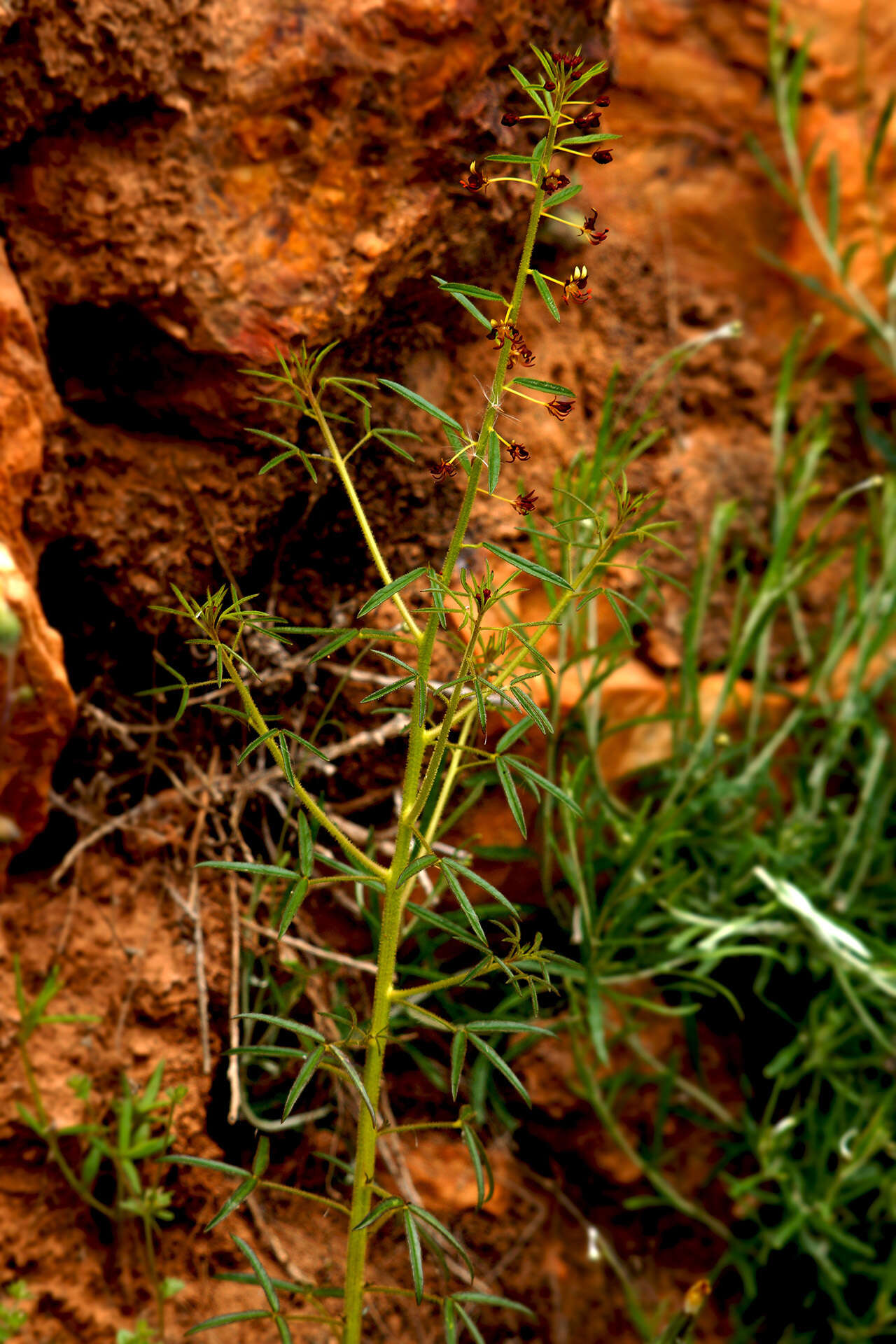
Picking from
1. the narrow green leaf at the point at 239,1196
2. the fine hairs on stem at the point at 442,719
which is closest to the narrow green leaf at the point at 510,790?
the fine hairs on stem at the point at 442,719

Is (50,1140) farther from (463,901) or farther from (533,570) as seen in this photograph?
(533,570)

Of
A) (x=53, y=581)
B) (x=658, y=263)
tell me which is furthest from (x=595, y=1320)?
(x=658, y=263)

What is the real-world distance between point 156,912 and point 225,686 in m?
0.29

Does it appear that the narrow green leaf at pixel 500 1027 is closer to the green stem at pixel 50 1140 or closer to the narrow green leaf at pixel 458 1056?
the narrow green leaf at pixel 458 1056

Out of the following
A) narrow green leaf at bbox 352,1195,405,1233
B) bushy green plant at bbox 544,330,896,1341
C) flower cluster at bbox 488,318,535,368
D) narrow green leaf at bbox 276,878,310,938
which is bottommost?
bushy green plant at bbox 544,330,896,1341

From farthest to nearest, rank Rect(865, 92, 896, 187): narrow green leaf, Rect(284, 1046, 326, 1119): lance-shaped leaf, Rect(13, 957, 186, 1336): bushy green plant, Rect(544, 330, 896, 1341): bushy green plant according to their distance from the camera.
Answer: Rect(865, 92, 896, 187): narrow green leaf < Rect(544, 330, 896, 1341): bushy green plant < Rect(13, 957, 186, 1336): bushy green plant < Rect(284, 1046, 326, 1119): lance-shaped leaf

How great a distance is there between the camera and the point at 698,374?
1910 mm

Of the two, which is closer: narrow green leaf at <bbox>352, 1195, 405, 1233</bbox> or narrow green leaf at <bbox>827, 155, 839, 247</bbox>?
narrow green leaf at <bbox>352, 1195, 405, 1233</bbox>

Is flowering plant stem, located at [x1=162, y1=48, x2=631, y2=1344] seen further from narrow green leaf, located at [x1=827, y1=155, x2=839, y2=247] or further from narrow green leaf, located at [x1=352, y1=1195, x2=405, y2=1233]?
narrow green leaf, located at [x1=827, y1=155, x2=839, y2=247]

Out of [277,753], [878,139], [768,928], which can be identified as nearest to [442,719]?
[277,753]

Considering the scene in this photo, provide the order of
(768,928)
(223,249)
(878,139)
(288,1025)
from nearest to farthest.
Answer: (288,1025) → (223,249) → (768,928) → (878,139)

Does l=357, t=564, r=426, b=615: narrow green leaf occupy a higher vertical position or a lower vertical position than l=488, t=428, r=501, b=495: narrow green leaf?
lower

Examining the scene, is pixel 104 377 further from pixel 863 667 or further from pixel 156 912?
pixel 863 667

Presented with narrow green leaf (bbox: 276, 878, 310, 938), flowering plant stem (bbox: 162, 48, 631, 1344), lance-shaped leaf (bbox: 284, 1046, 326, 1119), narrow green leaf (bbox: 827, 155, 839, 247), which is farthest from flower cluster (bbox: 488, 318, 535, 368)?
narrow green leaf (bbox: 827, 155, 839, 247)
